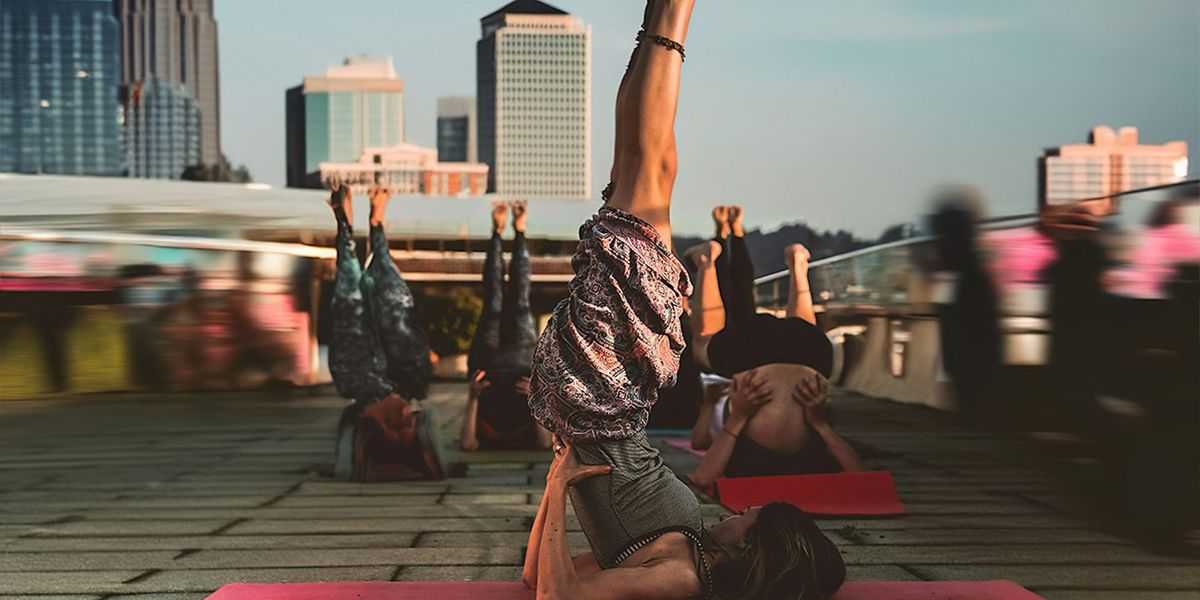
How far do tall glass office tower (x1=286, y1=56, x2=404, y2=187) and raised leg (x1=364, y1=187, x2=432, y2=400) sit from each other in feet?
4.19

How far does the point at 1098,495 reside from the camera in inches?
143

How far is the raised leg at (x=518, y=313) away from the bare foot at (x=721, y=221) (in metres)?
1.01

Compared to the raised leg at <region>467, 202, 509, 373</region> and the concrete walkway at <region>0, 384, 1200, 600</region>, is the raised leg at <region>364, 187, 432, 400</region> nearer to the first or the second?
the concrete walkway at <region>0, 384, 1200, 600</region>

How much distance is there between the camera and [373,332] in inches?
182

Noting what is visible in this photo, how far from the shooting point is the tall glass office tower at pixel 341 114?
18.6 ft

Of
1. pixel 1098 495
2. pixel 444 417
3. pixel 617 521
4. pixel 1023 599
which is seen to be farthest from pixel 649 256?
pixel 444 417

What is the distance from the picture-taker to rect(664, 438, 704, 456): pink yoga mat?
17.7ft

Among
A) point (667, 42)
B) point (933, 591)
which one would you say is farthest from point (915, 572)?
point (667, 42)

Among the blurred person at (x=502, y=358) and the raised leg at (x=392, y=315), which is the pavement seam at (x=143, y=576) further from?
the blurred person at (x=502, y=358)

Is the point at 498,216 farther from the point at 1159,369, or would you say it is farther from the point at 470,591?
the point at 470,591

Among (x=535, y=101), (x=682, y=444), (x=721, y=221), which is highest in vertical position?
(x=535, y=101)

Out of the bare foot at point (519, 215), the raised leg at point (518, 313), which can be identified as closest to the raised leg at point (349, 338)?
the raised leg at point (518, 313)

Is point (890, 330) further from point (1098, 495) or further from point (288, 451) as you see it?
point (288, 451)

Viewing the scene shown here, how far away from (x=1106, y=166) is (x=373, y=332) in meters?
3.03
